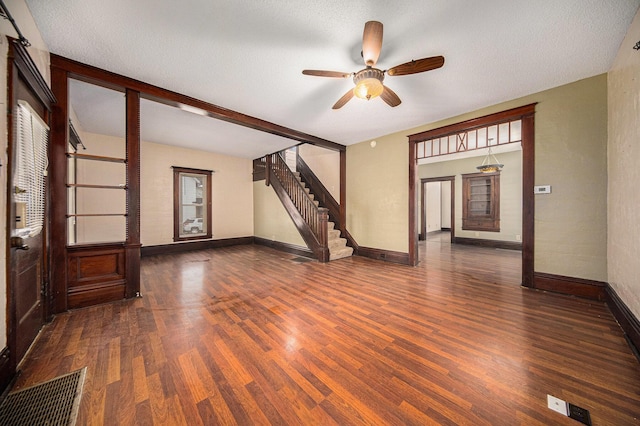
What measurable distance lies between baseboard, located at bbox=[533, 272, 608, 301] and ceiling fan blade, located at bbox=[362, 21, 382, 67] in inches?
150

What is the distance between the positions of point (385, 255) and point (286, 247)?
8.97ft

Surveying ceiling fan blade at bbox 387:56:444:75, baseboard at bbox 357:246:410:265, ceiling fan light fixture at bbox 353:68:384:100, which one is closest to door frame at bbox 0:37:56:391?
ceiling fan light fixture at bbox 353:68:384:100

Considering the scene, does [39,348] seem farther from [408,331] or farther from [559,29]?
[559,29]

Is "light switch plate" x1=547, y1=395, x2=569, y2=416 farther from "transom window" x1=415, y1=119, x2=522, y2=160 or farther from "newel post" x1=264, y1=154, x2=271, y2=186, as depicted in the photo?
"newel post" x1=264, y1=154, x2=271, y2=186

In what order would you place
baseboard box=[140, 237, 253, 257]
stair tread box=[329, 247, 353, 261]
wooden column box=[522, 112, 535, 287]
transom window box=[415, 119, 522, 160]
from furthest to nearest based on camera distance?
baseboard box=[140, 237, 253, 257] → stair tread box=[329, 247, 353, 261] → transom window box=[415, 119, 522, 160] → wooden column box=[522, 112, 535, 287]

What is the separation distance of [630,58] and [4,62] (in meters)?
5.24

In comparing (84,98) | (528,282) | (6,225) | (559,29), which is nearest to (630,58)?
(559,29)

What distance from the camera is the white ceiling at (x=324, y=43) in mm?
1927

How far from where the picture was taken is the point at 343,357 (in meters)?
1.85

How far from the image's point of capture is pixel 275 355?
1883 millimetres

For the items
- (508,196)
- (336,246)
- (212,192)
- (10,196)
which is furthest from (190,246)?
(508,196)

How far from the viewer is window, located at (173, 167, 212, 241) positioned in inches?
249

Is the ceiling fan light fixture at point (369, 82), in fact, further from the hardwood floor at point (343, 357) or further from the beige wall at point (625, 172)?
the hardwood floor at point (343, 357)

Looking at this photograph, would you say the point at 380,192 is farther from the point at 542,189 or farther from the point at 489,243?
the point at 489,243
